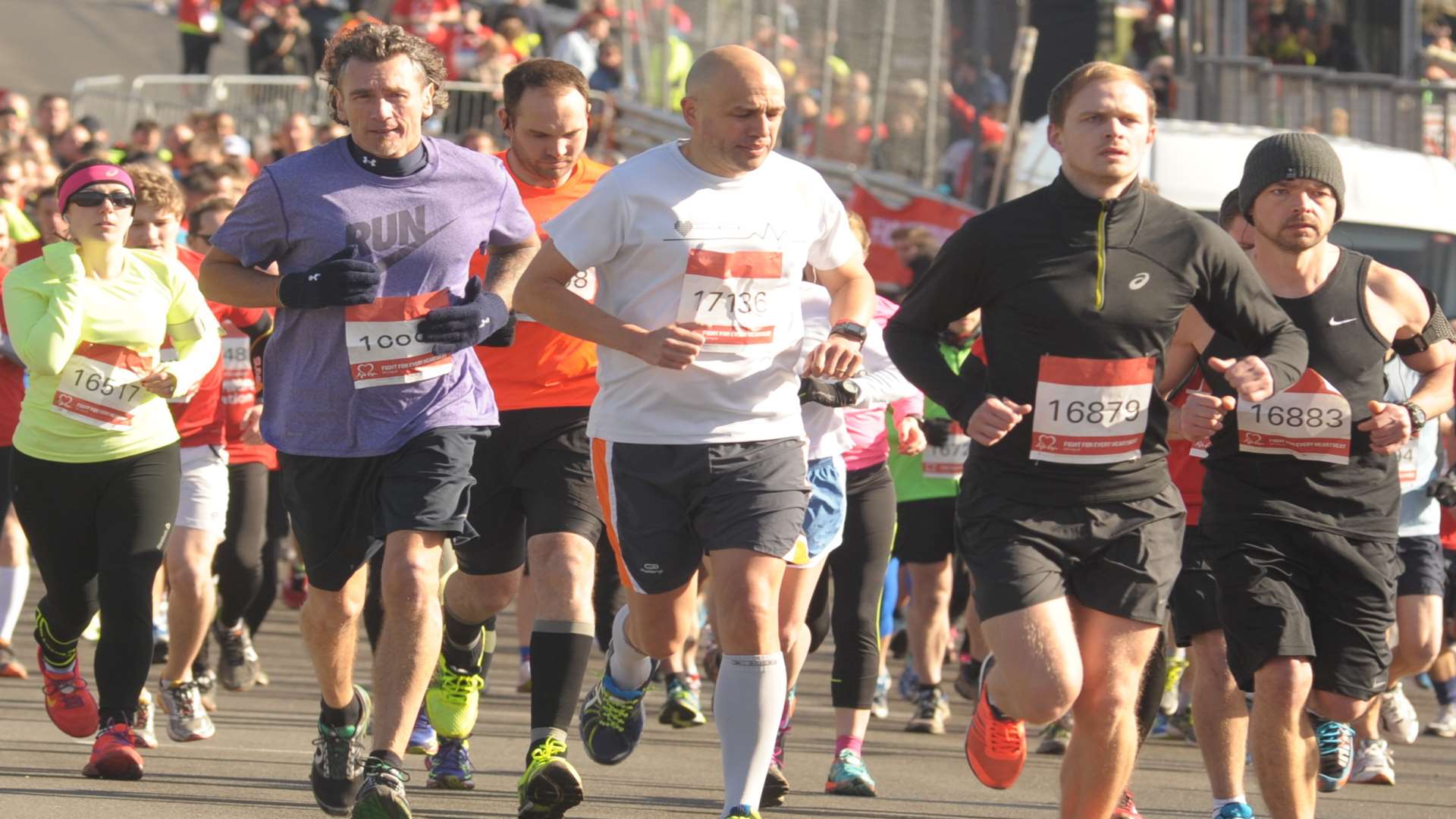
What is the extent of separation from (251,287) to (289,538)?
7.32 metres

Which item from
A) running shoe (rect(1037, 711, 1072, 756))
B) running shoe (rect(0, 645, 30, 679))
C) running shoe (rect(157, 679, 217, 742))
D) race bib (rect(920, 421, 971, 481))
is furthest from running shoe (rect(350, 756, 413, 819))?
running shoe (rect(0, 645, 30, 679))

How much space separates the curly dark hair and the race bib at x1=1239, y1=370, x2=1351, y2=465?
2474 millimetres

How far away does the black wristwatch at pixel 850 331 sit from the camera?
6031mm

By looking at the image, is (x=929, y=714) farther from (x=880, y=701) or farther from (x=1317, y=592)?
(x=1317, y=592)

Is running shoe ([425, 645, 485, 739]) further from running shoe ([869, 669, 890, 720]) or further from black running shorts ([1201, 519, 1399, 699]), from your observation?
running shoe ([869, 669, 890, 720])

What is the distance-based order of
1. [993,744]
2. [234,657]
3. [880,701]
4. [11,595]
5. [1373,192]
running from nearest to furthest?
[993,744]
[234,657]
[880,701]
[11,595]
[1373,192]

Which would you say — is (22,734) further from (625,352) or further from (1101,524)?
(1101,524)

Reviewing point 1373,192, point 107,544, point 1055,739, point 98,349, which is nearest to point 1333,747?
point 1055,739

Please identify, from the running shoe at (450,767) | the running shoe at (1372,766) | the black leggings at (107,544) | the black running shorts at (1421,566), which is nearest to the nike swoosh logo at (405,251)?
the black leggings at (107,544)

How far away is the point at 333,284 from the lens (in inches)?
241

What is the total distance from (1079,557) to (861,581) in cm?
231

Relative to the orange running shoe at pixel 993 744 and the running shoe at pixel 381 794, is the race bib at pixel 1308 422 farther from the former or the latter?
the running shoe at pixel 381 794

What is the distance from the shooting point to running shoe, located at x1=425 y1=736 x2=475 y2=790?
7.33 metres

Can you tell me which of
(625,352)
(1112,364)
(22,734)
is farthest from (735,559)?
(22,734)
